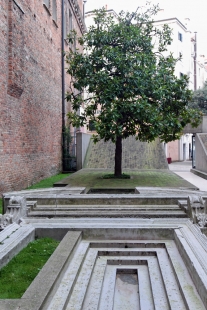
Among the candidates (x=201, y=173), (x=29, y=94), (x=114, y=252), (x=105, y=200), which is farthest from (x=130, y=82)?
(x=114, y=252)

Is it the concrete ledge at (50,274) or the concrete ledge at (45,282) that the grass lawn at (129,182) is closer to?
the concrete ledge at (50,274)

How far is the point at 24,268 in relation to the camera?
3930mm

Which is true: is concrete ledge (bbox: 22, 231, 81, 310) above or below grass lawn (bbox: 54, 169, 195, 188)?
below

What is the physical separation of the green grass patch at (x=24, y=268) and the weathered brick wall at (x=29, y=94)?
440cm

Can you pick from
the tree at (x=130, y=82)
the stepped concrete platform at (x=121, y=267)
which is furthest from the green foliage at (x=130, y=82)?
the stepped concrete platform at (x=121, y=267)

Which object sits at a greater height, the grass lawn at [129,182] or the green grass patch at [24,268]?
the grass lawn at [129,182]

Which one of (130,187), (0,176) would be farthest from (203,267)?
(0,176)

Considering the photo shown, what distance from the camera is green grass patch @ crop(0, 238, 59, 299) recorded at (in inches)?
130

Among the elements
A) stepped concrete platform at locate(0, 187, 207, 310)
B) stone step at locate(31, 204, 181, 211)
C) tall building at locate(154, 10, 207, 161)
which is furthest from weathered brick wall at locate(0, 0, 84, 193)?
tall building at locate(154, 10, 207, 161)

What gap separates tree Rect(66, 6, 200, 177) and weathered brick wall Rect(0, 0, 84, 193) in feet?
5.20

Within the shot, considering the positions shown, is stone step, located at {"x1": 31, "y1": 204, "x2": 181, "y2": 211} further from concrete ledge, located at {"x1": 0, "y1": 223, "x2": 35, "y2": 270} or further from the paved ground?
the paved ground

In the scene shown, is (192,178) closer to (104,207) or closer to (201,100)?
(104,207)

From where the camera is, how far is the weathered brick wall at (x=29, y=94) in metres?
9.14

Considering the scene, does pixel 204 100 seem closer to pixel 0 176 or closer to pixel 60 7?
pixel 60 7
